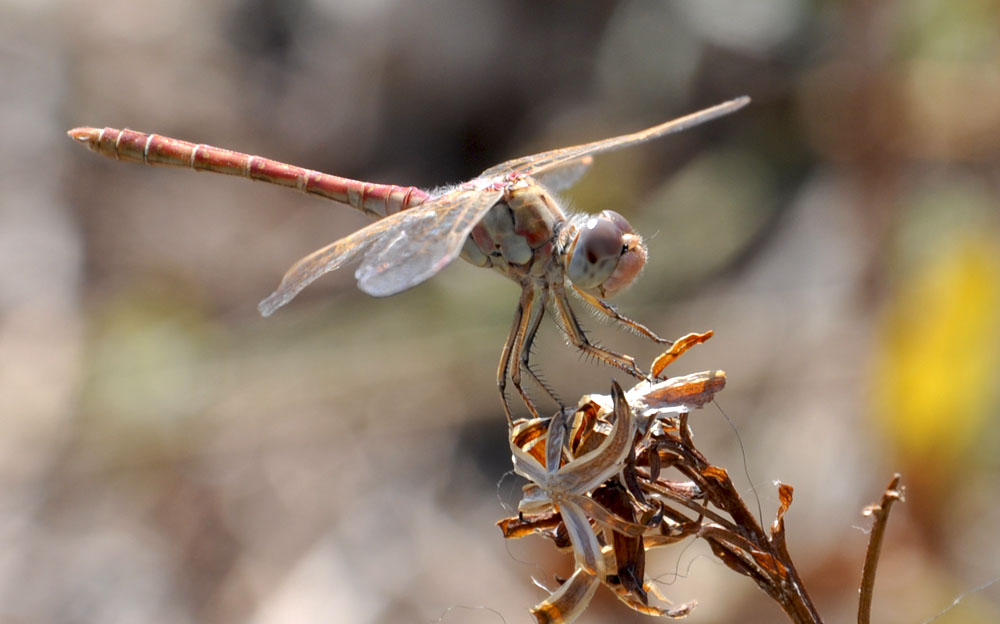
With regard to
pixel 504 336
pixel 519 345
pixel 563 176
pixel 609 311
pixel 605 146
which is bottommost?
pixel 504 336

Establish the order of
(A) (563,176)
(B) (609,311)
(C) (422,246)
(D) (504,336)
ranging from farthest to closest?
1. (D) (504,336)
2. (A) (563,176)
3. (B) (609,311)
4. (C) (422,246)

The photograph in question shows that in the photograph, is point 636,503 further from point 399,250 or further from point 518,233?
point 518,233

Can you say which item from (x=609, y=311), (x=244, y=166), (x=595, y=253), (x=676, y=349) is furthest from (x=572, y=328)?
(x=244, y=166)

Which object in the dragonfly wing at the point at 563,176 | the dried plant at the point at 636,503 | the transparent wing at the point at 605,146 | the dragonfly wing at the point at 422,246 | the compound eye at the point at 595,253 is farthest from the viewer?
the dragonfly wing at the point at 563,176

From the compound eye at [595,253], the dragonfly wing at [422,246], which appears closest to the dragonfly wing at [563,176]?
the dragonfly wing at [422,246]

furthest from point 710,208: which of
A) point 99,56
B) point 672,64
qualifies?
point 99,56

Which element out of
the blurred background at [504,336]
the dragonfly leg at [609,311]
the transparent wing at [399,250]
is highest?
the transparent wing at [399,250]

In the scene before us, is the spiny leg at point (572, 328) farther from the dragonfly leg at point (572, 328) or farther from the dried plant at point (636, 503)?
the dried plant at point (636, 503)

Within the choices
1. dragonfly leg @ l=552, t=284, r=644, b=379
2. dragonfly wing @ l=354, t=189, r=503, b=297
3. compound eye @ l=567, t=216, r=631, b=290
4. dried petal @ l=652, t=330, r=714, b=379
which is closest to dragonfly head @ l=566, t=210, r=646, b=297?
compound eye @ l=567, t=216, r=631, b=290

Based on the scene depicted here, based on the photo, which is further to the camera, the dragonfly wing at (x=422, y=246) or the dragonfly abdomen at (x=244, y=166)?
the dragonfly abdomen at (x=244, y=166)
